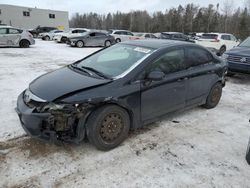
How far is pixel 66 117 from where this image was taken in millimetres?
2830

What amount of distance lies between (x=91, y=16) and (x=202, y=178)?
10685cm

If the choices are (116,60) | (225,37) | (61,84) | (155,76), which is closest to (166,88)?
(155,76)

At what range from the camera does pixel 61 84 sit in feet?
10.6

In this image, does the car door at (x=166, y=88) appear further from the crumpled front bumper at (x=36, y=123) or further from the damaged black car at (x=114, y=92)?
the crumpled front bumper at (x=36, y=123)

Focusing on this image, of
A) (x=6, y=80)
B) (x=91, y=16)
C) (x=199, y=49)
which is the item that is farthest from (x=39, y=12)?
(x=91, y=16)

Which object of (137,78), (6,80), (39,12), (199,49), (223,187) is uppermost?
(39,12)

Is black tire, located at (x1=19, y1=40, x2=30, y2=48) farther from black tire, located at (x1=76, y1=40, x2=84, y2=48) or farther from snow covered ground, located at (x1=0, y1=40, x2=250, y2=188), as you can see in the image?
snow covered ground, located at (x1=0, y1=40, x2=250, y2=188)

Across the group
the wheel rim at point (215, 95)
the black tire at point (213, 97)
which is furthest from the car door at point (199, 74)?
the wheel rim at point (215, 95)

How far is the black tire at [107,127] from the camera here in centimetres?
297

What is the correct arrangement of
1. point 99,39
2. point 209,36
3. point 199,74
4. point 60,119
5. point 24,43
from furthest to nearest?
point 99,39 → point 209,36 → point 24,43 → point 199,74 → point 60,119

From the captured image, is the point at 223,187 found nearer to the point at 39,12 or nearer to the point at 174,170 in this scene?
the point at 174,170

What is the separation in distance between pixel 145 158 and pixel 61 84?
1.56 metres

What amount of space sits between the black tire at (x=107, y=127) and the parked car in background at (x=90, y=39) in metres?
14.7

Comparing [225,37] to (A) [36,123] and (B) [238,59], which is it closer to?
(B) [238,59]
